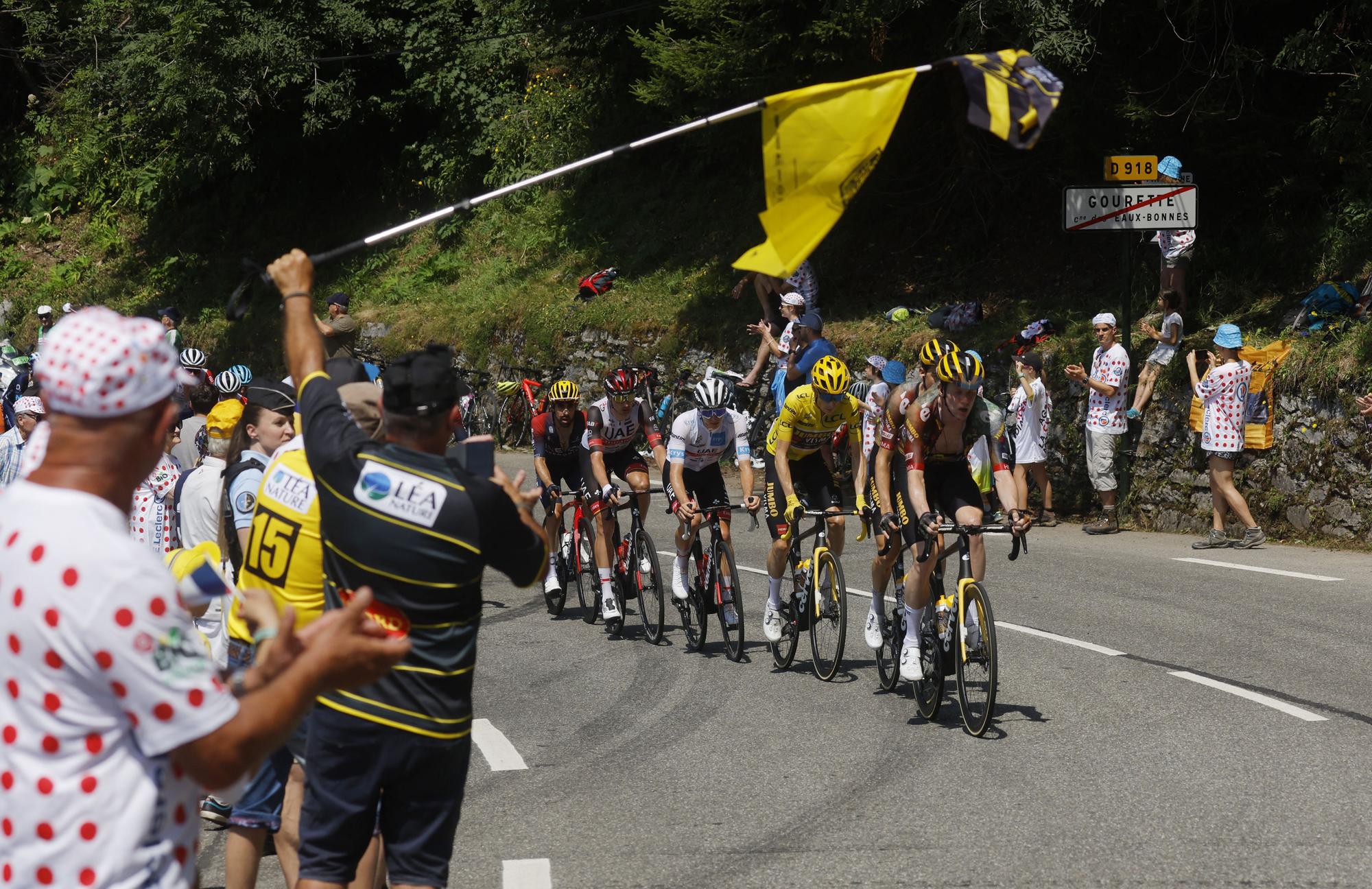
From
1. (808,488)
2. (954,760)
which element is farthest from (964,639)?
(808,488)

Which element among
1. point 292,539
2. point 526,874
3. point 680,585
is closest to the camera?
point 292,539

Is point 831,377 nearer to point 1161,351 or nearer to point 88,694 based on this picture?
point 88,694

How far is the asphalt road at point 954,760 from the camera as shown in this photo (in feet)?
19.2

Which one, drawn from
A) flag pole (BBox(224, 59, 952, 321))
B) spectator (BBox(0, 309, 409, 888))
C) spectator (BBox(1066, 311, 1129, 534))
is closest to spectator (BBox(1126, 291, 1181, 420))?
spectator (BBox(1066, 311, 1129, 534))

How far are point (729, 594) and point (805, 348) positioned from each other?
21.6ft

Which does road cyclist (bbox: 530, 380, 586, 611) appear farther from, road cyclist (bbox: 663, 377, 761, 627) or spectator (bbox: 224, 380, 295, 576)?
spectator (bbox: 224, 380, 295, 576)

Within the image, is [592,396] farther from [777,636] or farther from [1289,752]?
[1289,752]

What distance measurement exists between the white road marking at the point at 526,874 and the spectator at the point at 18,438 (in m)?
5.24

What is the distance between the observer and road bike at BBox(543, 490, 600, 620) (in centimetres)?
1208

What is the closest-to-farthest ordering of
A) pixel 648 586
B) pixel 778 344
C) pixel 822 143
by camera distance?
1. pixel 822 143
2. pixel 648 586
3. pixel 778 344

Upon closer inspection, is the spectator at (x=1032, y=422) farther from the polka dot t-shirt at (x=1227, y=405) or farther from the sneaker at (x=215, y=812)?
the sneaker at (x=215, y=812)

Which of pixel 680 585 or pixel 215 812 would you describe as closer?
pixel 215 812

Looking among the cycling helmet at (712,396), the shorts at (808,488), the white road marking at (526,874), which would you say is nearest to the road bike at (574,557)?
the cycling helmet at (712,396)

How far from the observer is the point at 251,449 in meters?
5.61
